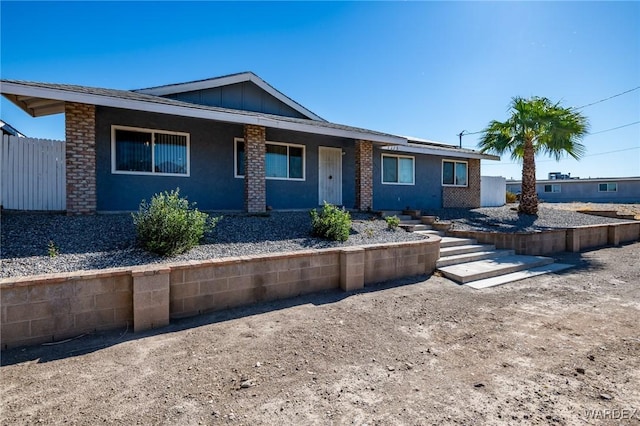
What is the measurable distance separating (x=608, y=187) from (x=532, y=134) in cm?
2698

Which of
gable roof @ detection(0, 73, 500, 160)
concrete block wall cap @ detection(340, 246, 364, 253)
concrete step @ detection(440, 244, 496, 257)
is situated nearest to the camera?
concrete block wall cap @ detection(340, 246, 364, 253)

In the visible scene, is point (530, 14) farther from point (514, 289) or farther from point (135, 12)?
point (135, 12)

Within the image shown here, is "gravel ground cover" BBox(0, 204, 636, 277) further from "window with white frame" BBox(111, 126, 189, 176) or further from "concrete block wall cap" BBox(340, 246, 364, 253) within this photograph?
"window with white frame" BBox(111, 126, 189, 176)

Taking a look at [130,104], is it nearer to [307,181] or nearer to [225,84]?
[225,84]

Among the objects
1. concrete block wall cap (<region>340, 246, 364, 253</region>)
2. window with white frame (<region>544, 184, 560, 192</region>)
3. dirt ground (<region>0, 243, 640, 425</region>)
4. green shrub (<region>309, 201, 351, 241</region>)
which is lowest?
dirt ground (<region>0, 243, 640, 425</region>)

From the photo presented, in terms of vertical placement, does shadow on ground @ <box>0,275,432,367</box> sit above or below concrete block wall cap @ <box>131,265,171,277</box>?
below

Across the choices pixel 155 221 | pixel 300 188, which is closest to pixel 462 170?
pixel 300 188

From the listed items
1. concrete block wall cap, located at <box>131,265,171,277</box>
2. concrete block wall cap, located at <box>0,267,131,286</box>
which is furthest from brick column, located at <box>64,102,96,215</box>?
concrete block wall cap, located at <box>131,265,171,277</box>

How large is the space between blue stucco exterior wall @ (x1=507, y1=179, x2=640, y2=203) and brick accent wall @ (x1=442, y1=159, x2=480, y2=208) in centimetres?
2390

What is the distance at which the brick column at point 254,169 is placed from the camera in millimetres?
8805

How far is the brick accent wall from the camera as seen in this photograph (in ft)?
50.5

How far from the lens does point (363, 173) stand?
10875 millimetres

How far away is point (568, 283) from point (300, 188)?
7.96 m

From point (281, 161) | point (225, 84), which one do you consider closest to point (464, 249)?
point (281, 161)
